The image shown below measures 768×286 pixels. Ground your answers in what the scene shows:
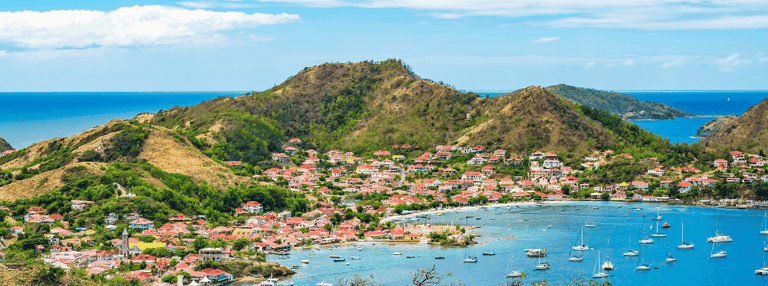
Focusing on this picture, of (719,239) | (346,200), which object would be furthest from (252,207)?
(719,239)

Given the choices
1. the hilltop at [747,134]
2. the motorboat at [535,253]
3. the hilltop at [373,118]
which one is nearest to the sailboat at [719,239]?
the motorboat at [535,253]

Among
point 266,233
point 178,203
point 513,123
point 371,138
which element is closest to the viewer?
point 266,233

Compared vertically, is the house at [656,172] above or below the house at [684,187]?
above

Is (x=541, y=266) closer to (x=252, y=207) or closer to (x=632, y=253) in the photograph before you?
(x=632, y=253)

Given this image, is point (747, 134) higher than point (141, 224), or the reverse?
point (747, 134)

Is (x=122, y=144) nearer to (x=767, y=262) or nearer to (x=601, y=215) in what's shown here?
(x=601, y=215)

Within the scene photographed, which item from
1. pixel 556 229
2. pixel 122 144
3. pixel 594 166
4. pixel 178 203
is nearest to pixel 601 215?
pixel 556 229

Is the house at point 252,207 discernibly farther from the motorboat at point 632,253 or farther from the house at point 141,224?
the motorboat at point 632,253
